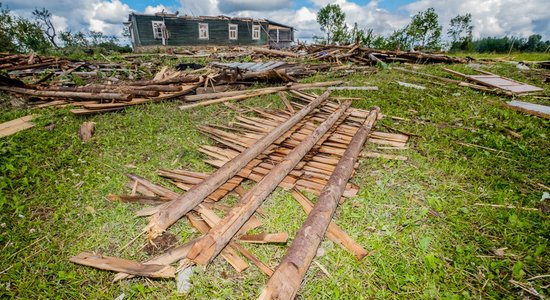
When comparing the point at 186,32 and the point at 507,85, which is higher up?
the point at 186,32

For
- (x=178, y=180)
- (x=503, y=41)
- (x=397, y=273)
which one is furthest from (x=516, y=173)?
(x=503, y=41)

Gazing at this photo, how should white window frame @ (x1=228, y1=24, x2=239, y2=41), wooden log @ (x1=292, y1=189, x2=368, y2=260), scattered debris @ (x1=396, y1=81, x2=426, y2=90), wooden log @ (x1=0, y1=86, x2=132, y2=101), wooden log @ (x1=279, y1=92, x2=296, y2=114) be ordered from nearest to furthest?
wooden log @ (x1=292, y1=189, x2=368, y2=260) < wooden log @ (x1=279, y1=92, x2=296, y2=114) < wooden log @ (x1=0, y1=86, x2=132, y2=101) < scattered debris @ (x1=396, y1=81, x2=426, y2=90) < white window frame @ (x1=228, y1=24, x2=239, y2=41)

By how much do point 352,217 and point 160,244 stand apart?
189cm

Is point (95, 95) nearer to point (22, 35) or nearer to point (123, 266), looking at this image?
point (123, 266)

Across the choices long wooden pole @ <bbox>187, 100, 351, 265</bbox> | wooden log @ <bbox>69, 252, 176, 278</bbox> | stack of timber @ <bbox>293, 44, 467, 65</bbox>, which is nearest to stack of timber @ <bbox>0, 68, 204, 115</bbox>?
wooden log @ <bbox>69, 252, 176, 278</bbox>

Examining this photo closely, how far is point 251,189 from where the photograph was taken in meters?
2.61

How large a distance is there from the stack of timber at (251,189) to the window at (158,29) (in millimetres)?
24766

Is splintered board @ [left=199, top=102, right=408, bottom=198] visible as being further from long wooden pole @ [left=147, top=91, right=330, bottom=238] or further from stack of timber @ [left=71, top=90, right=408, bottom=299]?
long wooden pole @ [left=147, top=91, right=330, bottom=238]

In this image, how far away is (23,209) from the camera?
2568 mm

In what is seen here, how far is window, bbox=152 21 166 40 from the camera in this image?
23828 mm

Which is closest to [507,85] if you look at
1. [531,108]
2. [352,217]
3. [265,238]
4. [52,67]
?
[531,108]

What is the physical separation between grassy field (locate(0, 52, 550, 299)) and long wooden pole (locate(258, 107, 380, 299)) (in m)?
0.21

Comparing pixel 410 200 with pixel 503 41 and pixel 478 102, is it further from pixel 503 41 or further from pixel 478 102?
pixel 503 41

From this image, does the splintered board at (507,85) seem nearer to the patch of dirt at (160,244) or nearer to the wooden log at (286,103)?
the wooden log at (286,103)
